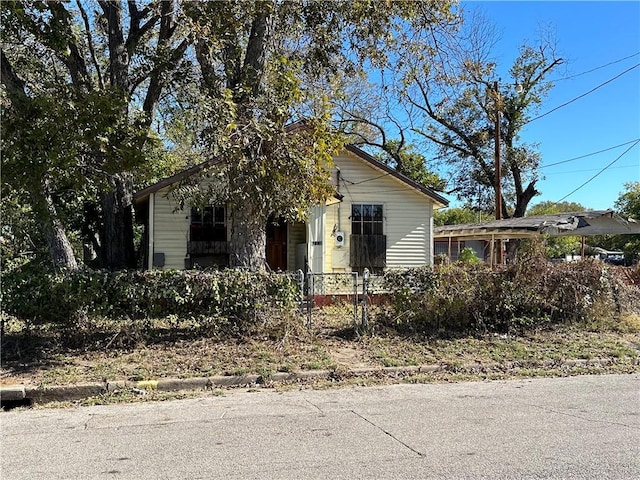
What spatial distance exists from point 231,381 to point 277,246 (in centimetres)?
860

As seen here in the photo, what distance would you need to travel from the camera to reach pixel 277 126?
8711mm

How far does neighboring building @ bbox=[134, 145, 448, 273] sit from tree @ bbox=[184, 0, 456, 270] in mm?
4158

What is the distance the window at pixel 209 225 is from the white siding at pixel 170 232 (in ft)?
0.69

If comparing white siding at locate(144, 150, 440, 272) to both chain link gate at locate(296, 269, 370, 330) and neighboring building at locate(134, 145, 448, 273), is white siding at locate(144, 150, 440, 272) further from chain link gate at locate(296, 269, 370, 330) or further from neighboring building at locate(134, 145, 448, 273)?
chain link gate at locate(296, 269, 370, 330)

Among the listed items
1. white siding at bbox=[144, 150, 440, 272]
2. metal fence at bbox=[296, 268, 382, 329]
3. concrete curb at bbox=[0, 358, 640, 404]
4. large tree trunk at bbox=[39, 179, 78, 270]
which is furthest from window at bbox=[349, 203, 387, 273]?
large tree trunk at bbox=[39, 179, 78, 270]

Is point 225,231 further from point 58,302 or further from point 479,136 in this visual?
point 479,136

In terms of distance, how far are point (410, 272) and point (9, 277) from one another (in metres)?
6.63

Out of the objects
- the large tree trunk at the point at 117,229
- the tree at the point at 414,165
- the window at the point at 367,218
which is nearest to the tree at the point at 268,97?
the large tree trunk at the point at 117,229

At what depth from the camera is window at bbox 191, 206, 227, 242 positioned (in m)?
14.3

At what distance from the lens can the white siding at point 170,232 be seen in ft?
45.8

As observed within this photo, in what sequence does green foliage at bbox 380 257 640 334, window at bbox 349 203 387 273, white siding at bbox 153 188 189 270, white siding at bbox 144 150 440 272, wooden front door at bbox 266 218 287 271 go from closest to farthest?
green foliage at bbox 380 257 640 334, white siding at bbox 153 188 189 270, white siding at bbox 144 150 440 272, window at bbox 349 203 387 273, wooden front door at bbox 266 218 287 271

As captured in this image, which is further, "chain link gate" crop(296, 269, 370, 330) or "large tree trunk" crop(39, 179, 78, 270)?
"chain link gate" crop(296, 269, 370, 330)

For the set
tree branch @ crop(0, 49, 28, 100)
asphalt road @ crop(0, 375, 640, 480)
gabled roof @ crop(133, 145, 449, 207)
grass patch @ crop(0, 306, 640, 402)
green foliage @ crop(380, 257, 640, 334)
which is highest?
tree branch @ crop(0, 49, 28, 100)

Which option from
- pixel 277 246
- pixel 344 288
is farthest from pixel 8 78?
pixel 277 246
